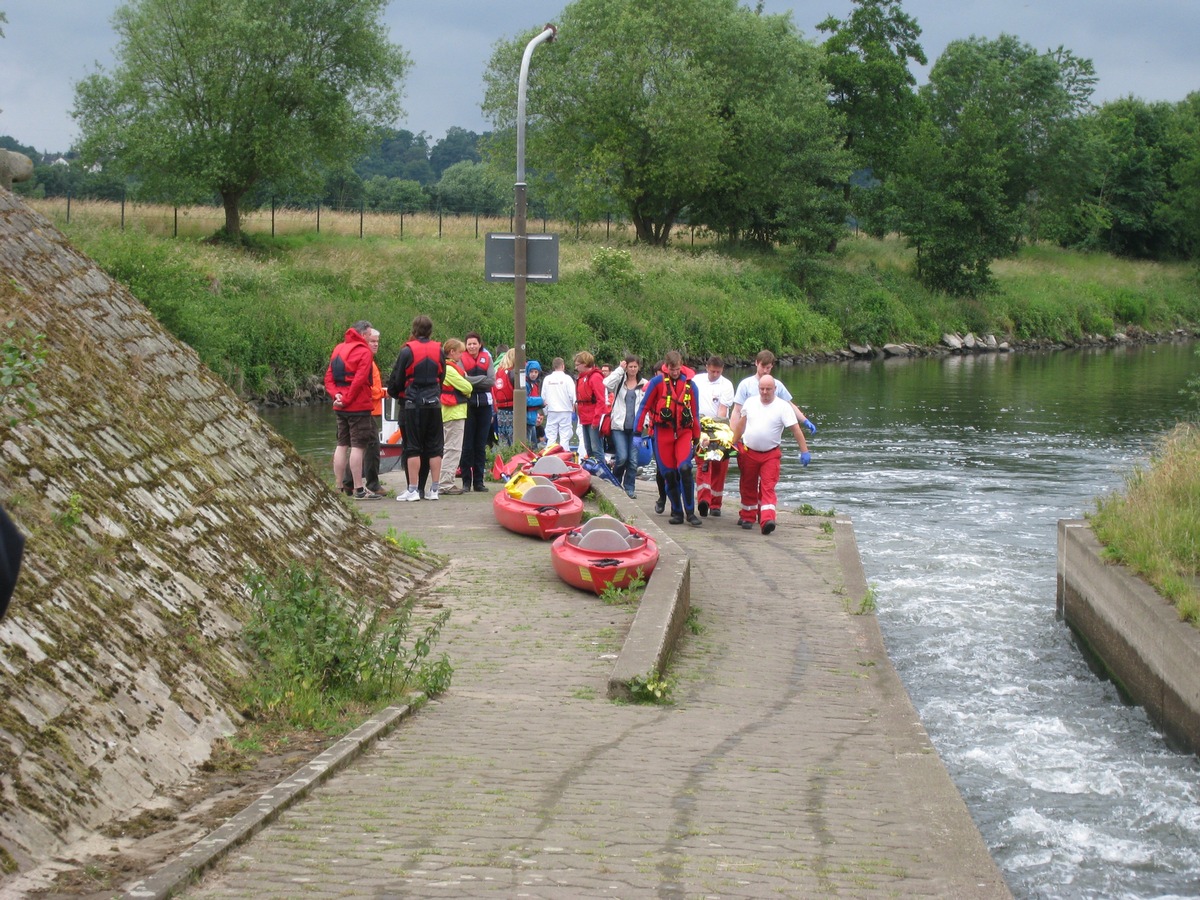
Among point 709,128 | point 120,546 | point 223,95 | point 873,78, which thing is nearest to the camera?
point 120,546

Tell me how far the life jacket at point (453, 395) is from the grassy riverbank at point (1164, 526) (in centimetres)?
757

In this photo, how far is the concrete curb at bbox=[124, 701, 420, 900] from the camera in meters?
5.04

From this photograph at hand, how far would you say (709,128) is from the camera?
60312mm

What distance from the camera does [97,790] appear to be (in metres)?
5.87

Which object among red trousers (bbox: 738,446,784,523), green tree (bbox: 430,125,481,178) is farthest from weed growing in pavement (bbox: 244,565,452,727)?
green tree (bbox: 430,125,481,178)

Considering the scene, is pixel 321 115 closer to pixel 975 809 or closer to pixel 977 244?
pixel 977 244

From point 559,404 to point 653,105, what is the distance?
42.6m

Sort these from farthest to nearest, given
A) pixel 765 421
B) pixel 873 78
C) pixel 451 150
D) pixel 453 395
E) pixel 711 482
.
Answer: pixel 451 150, pixel 873 78, pixel 453 395, pixel 711 482, pixel 765 421

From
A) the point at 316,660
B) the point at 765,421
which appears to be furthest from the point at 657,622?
the point at 765,421

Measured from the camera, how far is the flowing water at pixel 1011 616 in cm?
837

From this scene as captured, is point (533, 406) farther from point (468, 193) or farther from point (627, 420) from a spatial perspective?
point (468, 193)

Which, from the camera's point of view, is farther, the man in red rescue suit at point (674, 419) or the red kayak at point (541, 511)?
the man in red rescue suit at point (674, 419)

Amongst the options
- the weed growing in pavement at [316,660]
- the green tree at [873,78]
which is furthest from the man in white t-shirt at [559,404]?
the green tree at [873,78]

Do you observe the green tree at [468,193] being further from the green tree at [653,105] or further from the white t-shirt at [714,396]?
the white t-shirt at [714,396]
